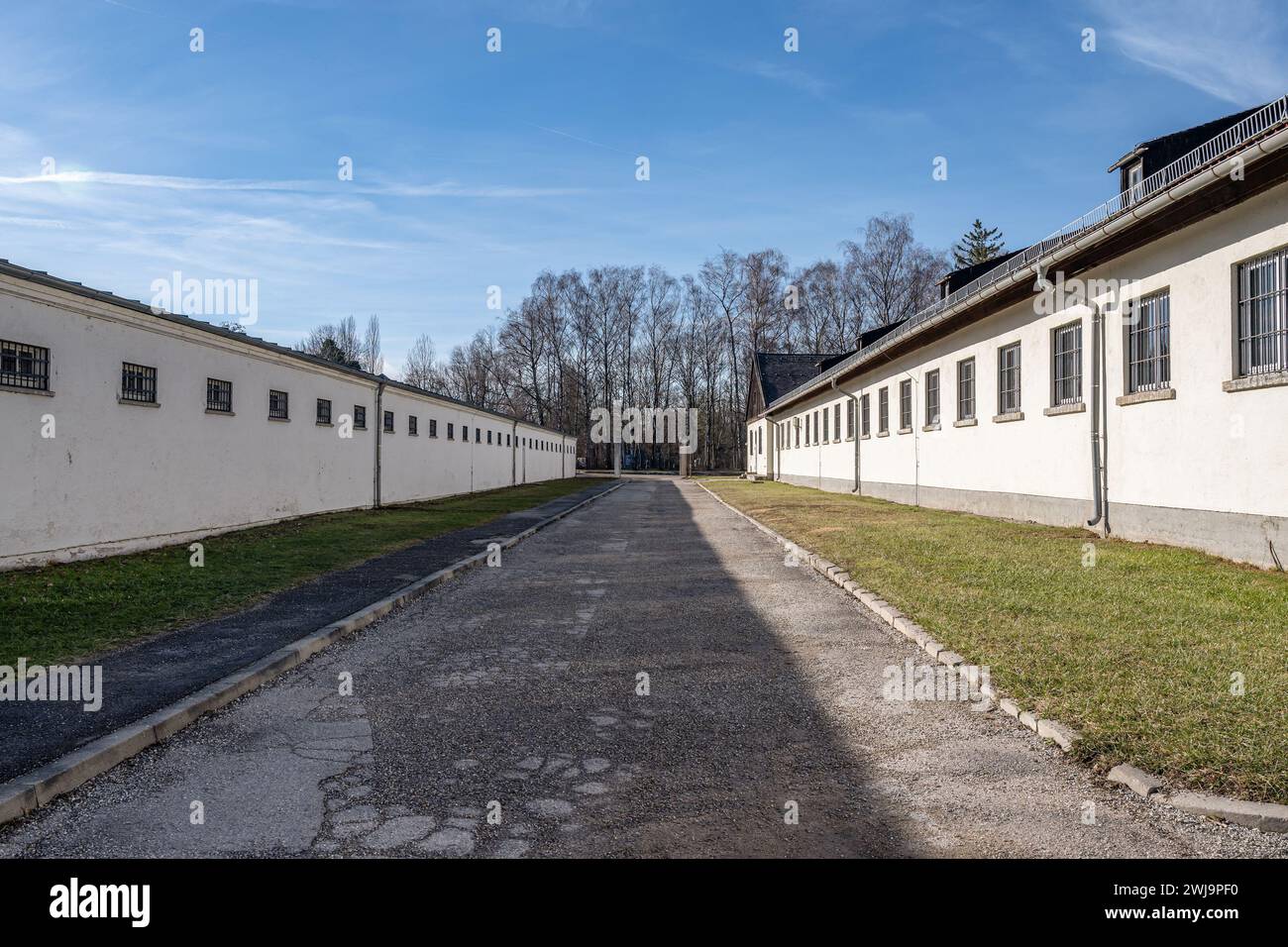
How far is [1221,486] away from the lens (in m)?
9.86

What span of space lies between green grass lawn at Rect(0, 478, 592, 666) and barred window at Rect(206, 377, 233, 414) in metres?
2.37

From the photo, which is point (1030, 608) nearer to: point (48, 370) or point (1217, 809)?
point (1217, 809)

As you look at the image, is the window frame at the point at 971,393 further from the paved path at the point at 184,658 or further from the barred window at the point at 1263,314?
the paved path at the point at 184,658

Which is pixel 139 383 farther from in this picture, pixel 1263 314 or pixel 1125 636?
pixel 1263 314

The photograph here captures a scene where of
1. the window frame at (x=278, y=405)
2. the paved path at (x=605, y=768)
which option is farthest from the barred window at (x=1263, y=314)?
the window frame at (x=278, y=405)

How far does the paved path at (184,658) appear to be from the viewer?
4.13 m

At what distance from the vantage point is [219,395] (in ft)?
50.7

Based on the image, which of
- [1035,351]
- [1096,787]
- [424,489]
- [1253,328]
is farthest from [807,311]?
[1096,787]

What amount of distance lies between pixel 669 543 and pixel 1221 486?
315 inches

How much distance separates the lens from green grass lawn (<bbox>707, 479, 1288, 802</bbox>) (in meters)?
3.84

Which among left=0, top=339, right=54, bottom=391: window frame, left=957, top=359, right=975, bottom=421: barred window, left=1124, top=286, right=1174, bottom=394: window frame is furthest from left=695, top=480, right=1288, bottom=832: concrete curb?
left=957, top=359, right=975, bottom=421: barred window

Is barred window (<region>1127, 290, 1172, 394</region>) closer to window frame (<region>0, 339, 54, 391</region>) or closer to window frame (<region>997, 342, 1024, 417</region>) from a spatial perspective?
window frame (<region>997, 342, 1024, 417</region>)

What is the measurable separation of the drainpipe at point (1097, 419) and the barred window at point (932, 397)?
7.78 m
